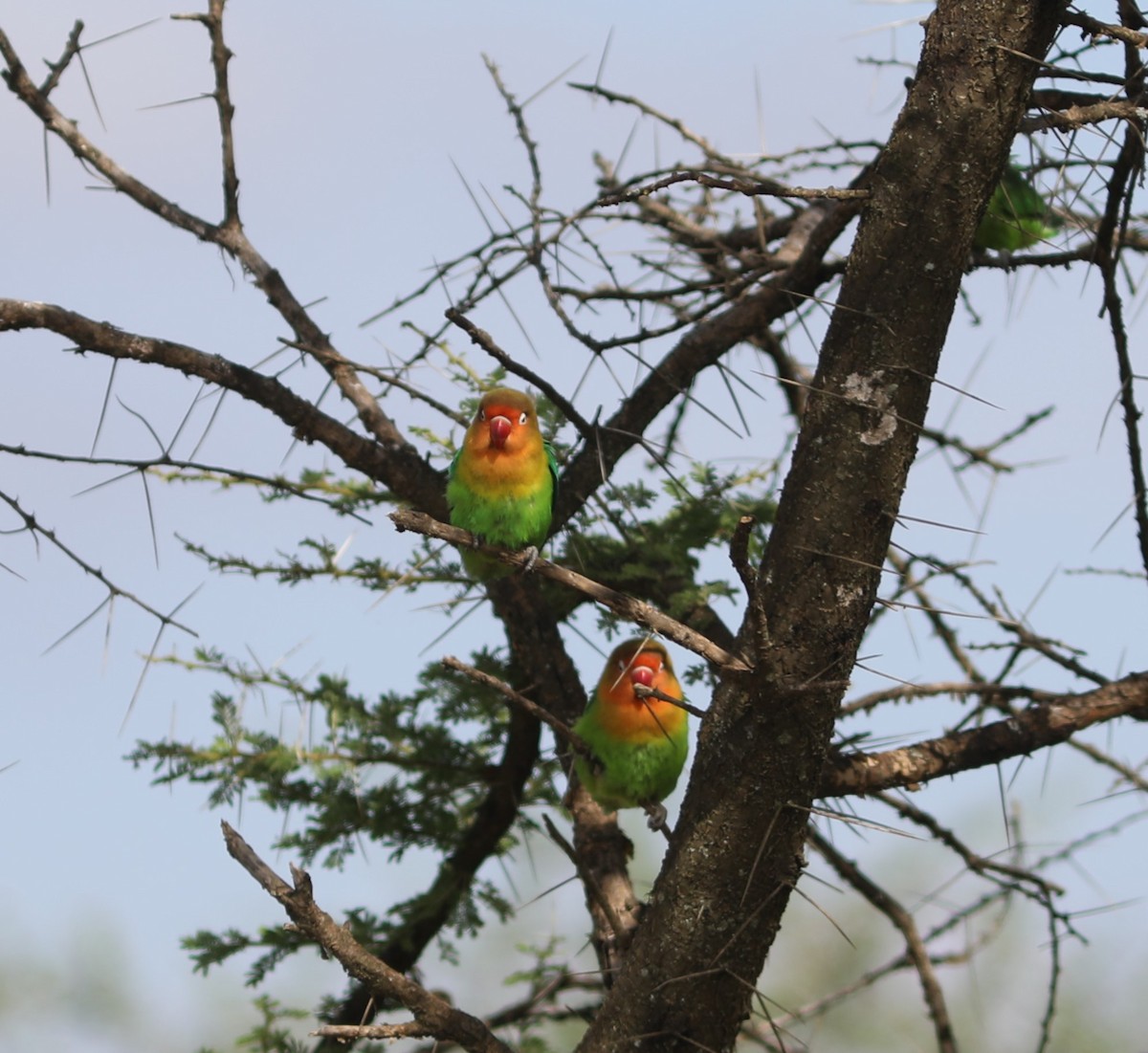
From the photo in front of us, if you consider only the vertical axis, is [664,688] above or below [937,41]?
below

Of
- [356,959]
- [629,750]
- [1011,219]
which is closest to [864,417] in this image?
[356,959]

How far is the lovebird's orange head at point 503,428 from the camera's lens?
435cm

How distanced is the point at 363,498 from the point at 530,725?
3.92ft

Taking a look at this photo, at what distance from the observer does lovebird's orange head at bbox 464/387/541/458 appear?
4352 mm

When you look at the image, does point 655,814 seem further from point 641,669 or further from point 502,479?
point 502,479

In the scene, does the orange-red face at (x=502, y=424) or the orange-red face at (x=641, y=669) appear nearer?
the orange-red face at (x=502, y=424)

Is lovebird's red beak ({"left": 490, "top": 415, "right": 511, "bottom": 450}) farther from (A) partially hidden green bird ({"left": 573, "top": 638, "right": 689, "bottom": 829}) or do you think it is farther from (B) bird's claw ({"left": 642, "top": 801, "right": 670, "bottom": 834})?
(B) bird's claw ({"left": 642, "top": 801, "right": 670, "bottom": 834})

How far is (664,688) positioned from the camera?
5.05 m

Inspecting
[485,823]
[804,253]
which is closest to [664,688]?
[485,823]

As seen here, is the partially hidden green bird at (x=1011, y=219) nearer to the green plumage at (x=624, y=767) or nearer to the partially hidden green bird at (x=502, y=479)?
the partially hidden green bird at (x=502, y=479)

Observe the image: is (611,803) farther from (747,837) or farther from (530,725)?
(747,837)

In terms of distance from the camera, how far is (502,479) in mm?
4320

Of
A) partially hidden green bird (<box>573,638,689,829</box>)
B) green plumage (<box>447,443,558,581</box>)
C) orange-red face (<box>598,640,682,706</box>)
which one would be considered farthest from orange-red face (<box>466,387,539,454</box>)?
orange-red face (<box>598,640,682,706</box>)

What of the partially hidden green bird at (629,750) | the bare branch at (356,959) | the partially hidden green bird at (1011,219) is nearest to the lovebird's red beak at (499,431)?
the partially hidden green bird at (629,750)
